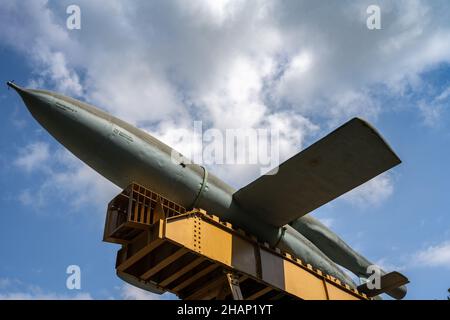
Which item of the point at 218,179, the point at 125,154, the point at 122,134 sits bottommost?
the point at 125,154

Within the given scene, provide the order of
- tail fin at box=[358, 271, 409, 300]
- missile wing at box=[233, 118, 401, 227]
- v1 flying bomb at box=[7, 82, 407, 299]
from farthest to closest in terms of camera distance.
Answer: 1. tail fin at box=[358, 271, 409, 300]
2. missile wing at box=[233, 118, 401, 227]
3. v1 flying bomb at box=[7, 82, 407, 299]

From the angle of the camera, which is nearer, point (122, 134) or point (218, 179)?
point (122, 134)

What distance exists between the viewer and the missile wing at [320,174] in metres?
9.85

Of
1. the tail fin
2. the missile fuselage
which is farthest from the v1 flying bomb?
the tail fin

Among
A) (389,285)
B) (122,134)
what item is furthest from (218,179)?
(389,285)

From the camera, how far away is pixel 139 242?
379 inches

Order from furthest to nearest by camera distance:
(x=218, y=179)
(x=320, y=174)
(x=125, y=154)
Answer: (x=218, y=179)
(x=320, y=174)
(x=125, y=154)

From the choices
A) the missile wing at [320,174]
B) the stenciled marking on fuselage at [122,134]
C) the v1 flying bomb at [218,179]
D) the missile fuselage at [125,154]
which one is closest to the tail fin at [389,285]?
the v1 flying bomb at [218,179]

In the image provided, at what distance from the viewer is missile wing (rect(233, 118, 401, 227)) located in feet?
32.3

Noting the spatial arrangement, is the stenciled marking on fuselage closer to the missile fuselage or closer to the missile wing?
the missile fuselage

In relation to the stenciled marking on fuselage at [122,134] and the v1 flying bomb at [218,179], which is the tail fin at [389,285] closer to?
the v1 flying bomb at [218,179]

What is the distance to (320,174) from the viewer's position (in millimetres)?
10508

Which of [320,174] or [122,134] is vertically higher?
[122,134]

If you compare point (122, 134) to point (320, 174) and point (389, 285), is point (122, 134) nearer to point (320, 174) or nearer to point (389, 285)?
point (320, 174)
